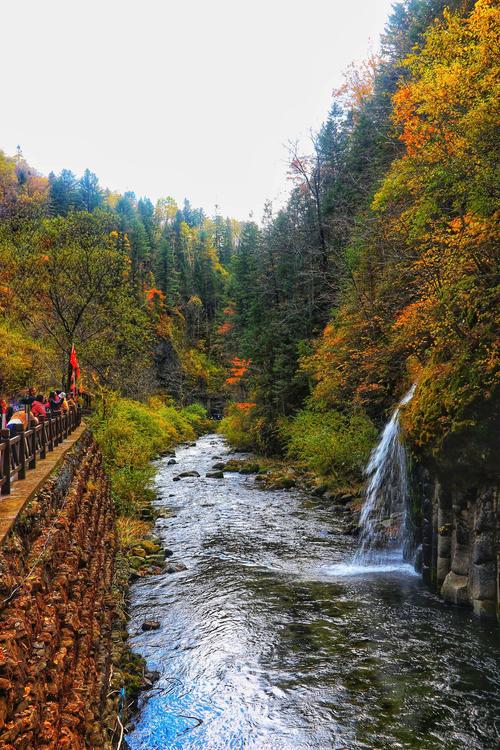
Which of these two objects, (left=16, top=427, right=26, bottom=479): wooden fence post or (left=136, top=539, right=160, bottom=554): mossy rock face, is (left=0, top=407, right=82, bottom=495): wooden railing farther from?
(left=136, top=539, right=160, bottom=554): mossy rock face

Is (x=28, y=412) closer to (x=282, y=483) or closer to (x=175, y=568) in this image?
(x=175, y=568)

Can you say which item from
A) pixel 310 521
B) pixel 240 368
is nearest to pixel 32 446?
pixel 310 521

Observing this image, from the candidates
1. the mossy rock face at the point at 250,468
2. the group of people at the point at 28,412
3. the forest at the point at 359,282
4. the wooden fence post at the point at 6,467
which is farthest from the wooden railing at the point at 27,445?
the mossy rock face at the point at 250,468

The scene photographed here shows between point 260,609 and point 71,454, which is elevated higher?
point 71,454

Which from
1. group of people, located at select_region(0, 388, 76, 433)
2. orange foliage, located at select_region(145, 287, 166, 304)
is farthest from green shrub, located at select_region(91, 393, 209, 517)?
orange foliage, located at select_region(145, 287, 166, 304)

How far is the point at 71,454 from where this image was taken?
1278cm

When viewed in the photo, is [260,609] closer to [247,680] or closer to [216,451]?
[247,680]

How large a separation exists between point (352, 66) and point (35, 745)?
Result: 50.6m

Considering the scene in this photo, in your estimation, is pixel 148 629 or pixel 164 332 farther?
pixel 164 332

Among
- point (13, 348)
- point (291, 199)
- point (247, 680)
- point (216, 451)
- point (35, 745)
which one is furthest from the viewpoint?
point (291, 199)

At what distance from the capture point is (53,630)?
6.15m

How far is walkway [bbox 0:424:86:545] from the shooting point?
20.6ft

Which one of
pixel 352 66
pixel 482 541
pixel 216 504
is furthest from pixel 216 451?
pixel 352 66

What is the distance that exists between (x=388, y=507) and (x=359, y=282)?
12.8 m
